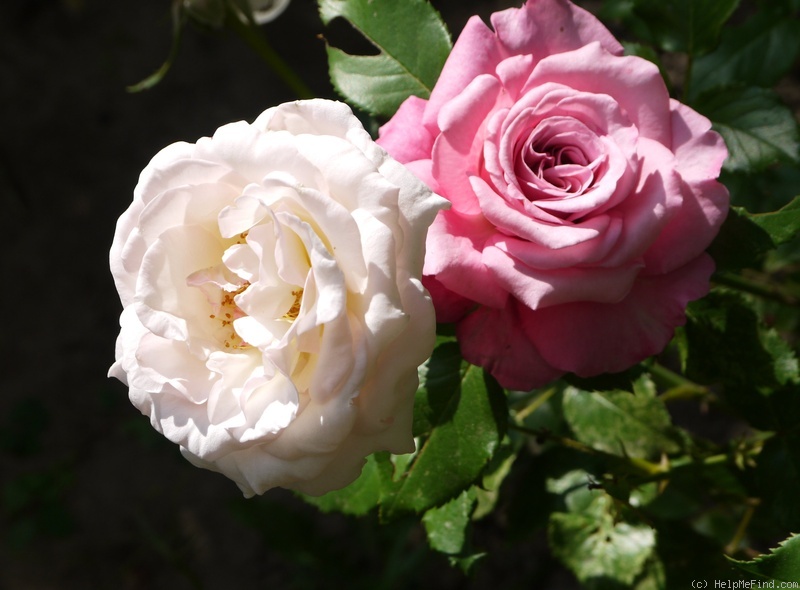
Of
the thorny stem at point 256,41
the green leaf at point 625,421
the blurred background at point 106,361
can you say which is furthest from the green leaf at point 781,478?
the blurred background at point 106,361

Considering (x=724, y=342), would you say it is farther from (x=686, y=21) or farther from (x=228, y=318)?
(x=228, y=318)

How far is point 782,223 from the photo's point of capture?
2.13ft

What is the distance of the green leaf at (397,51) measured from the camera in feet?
2.45

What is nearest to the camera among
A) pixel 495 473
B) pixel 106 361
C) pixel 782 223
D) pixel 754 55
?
pixel 782 223

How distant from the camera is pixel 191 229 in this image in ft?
1.87

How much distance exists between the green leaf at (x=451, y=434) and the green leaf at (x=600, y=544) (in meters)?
0.39

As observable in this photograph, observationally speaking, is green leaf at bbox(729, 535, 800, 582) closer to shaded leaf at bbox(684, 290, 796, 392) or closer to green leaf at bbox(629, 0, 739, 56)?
shaded leaf at bbox(684, 290, 796, 392)

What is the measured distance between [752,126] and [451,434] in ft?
1.70

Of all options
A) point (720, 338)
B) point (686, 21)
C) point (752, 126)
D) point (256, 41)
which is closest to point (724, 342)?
point (720, 338)

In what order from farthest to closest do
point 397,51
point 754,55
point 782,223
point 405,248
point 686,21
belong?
point 754,55 < point 686,21 < point 397,51 < point 782,223 < point 405,248

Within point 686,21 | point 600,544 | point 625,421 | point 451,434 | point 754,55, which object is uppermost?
point 686,21

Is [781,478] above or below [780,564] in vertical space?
below

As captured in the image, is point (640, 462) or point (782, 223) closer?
point (782, 223)

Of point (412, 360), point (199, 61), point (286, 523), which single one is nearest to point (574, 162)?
point (412, 360)
